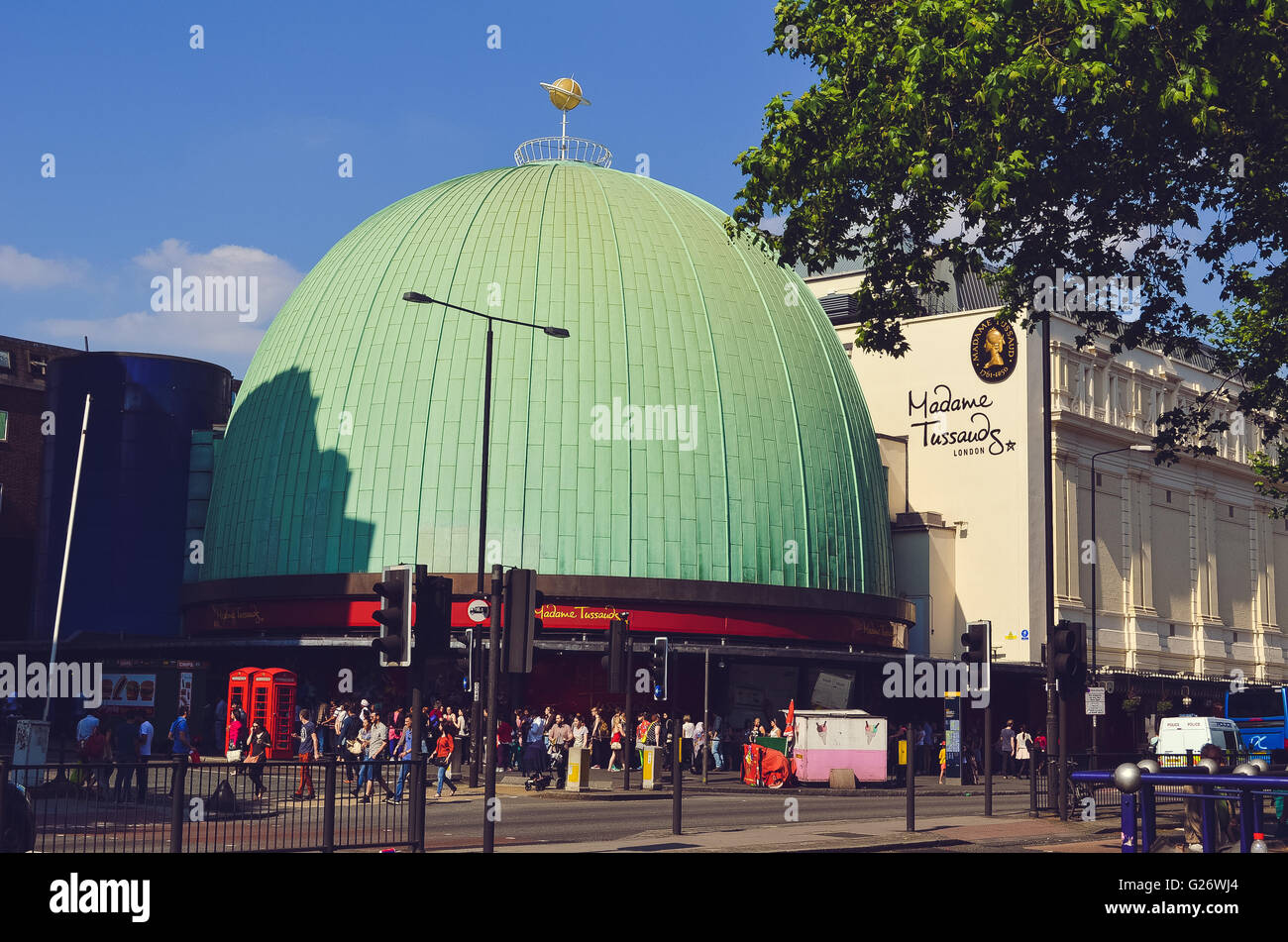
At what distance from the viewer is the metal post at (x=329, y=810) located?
Result: 57.7 feet

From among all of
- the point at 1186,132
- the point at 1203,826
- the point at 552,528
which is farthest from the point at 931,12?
the point at 552,528

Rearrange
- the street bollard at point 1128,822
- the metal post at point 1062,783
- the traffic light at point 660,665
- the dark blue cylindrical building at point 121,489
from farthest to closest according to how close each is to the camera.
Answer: the dark blue cylindrical building at point 121,489
the traffic light at point 660,665
the metal post at point 1062,783
the street bollard at point 1128,822

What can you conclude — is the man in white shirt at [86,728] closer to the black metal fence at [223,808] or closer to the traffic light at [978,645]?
the black metal fence at [223,808]

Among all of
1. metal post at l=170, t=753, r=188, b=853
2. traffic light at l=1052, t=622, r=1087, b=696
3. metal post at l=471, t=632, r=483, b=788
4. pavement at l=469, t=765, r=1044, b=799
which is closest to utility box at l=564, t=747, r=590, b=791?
pavement at l=469, t=765, r=1044, b=799

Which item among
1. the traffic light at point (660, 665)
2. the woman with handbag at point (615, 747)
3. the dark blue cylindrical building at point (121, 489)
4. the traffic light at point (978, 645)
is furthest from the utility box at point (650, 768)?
the dark blue cylindrical building at point (121, 489)

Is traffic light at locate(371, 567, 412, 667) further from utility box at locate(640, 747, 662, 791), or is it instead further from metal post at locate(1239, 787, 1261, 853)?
utility box at locate(640, 747, 662, 791)

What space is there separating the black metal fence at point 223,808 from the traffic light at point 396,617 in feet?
4.36

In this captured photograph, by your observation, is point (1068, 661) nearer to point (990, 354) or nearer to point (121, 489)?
point (990, 354)

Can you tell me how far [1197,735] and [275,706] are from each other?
26431mm

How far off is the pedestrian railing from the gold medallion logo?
169 ft

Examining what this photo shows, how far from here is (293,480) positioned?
187 ft
